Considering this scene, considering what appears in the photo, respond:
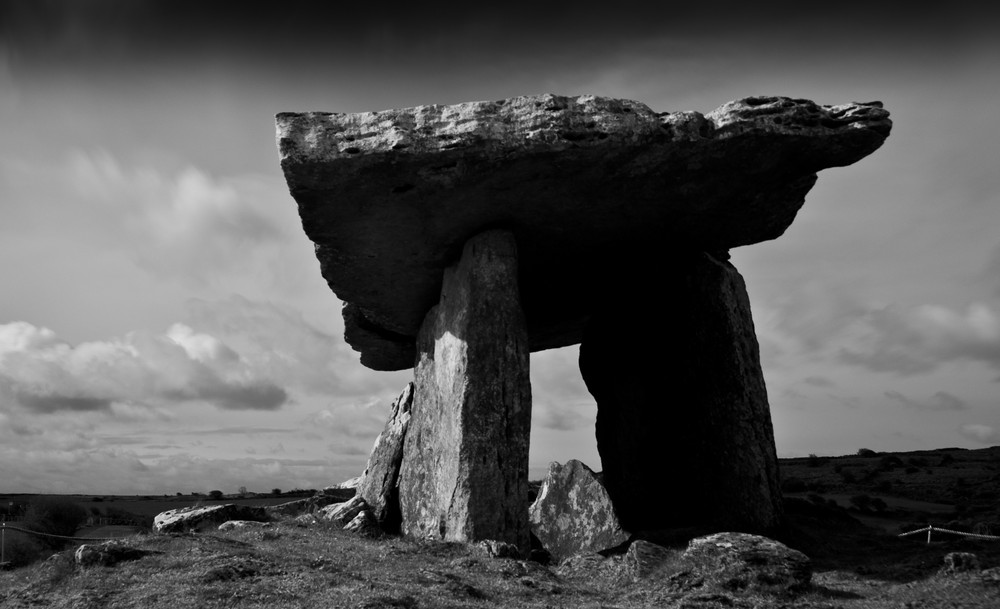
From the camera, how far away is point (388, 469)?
15.7m

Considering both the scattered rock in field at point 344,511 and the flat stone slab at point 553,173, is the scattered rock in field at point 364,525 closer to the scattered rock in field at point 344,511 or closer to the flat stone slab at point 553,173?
the scattered rock in field at point 344,511

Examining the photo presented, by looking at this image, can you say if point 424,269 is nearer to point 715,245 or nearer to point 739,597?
point 715,245

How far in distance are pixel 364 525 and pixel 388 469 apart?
2.11m

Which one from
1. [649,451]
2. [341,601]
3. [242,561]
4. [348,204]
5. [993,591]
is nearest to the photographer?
[341,601]

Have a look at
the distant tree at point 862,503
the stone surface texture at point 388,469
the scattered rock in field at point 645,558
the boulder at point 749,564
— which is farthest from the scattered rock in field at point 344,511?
the distant tree at point 862,503

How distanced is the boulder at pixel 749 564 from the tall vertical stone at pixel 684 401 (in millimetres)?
3667

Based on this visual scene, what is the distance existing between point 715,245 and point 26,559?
40.9 feet

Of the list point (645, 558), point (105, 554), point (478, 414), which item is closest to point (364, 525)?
point (478, 414)

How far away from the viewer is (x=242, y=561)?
9703 mm

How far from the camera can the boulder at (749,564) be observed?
30.6 ft

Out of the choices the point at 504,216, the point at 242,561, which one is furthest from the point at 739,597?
the point at 504,216

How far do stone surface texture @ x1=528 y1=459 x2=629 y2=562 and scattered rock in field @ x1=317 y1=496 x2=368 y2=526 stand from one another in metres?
3.07

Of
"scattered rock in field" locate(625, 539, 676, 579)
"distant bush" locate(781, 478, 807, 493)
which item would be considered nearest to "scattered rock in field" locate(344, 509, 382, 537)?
"scattered rock in field" locate(625, 539, 676, 579)

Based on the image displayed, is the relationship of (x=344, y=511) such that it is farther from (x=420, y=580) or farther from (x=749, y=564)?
(x=749, y=564)
